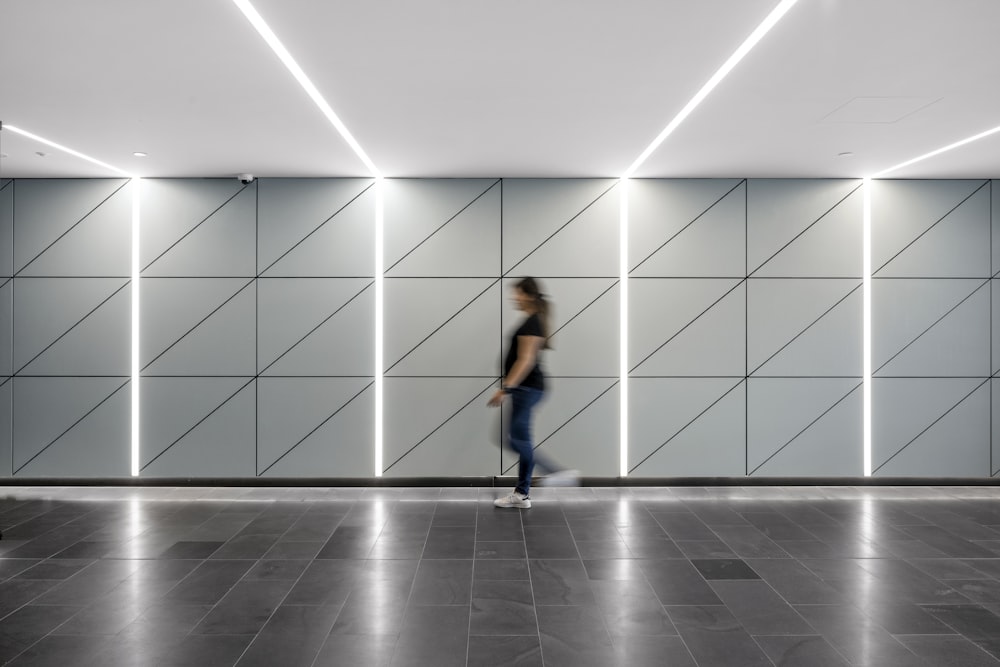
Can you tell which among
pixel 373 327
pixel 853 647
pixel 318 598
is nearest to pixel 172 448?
pixel 373 327

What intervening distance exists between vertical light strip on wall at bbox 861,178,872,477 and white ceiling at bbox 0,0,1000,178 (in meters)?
0.66

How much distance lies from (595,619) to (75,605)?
2.51m

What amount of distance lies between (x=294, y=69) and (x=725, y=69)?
226 cm

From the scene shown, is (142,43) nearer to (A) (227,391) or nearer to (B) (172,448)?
(A) (227,391)

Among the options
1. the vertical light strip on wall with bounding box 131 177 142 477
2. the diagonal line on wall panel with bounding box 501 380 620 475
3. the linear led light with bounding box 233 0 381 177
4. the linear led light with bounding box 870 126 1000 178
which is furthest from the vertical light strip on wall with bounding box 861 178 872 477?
the vertical light strip on wall with bounding box 131 177 142 477

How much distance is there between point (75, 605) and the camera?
302cm

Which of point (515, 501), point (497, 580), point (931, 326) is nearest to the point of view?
point (497, 580)

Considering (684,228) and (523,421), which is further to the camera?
(684,228)

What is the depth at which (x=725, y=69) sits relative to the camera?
3.25 meters

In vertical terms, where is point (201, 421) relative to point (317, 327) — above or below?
below

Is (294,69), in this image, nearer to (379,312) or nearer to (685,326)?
(379,312)

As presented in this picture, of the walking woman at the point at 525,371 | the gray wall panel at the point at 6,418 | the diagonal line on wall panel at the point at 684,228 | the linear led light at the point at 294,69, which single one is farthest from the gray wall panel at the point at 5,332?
the diagonal line on wall panel at the point at 684,228

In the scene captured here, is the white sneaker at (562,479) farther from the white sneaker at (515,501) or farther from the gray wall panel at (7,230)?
the gray wall panel at (7,230)

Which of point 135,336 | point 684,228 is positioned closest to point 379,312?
point 135,336
